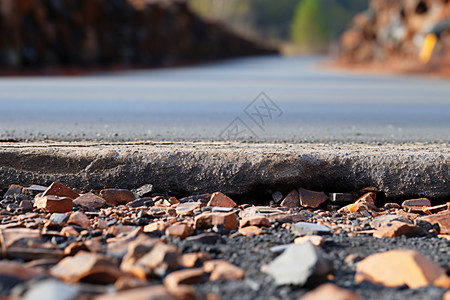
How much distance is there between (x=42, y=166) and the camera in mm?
2021

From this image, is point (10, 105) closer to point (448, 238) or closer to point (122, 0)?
point (448, 238)

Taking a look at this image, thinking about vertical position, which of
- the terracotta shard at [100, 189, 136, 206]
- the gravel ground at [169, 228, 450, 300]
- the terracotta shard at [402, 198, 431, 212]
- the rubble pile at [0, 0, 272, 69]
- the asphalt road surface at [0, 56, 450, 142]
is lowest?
the gravel ground at [169, 228, 450, 300]

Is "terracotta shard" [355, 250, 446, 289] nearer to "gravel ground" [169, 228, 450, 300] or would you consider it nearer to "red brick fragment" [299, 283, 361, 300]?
"gravel ground" [169, 228, 450, 300]

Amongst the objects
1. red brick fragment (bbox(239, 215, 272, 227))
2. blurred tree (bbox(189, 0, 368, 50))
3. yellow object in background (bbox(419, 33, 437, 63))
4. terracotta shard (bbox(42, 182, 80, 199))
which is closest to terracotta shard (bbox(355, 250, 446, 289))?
red brick fragment (bbox(239, 215, 272, 227))

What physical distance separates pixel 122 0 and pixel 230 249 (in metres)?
17.0

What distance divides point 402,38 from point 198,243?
15.7 metres

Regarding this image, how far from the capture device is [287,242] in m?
1.50

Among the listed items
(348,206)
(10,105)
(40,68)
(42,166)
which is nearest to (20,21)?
(40,68)

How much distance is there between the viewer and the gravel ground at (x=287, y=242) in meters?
1.13

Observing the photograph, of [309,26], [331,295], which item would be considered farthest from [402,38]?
[309,26]

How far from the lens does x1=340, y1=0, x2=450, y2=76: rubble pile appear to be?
1157 cm

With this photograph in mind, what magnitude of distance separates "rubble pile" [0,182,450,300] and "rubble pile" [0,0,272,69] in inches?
420

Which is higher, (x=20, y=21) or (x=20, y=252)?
(x=20, y=21)

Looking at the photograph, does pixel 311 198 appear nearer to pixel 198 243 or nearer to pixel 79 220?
pixel 198 243
